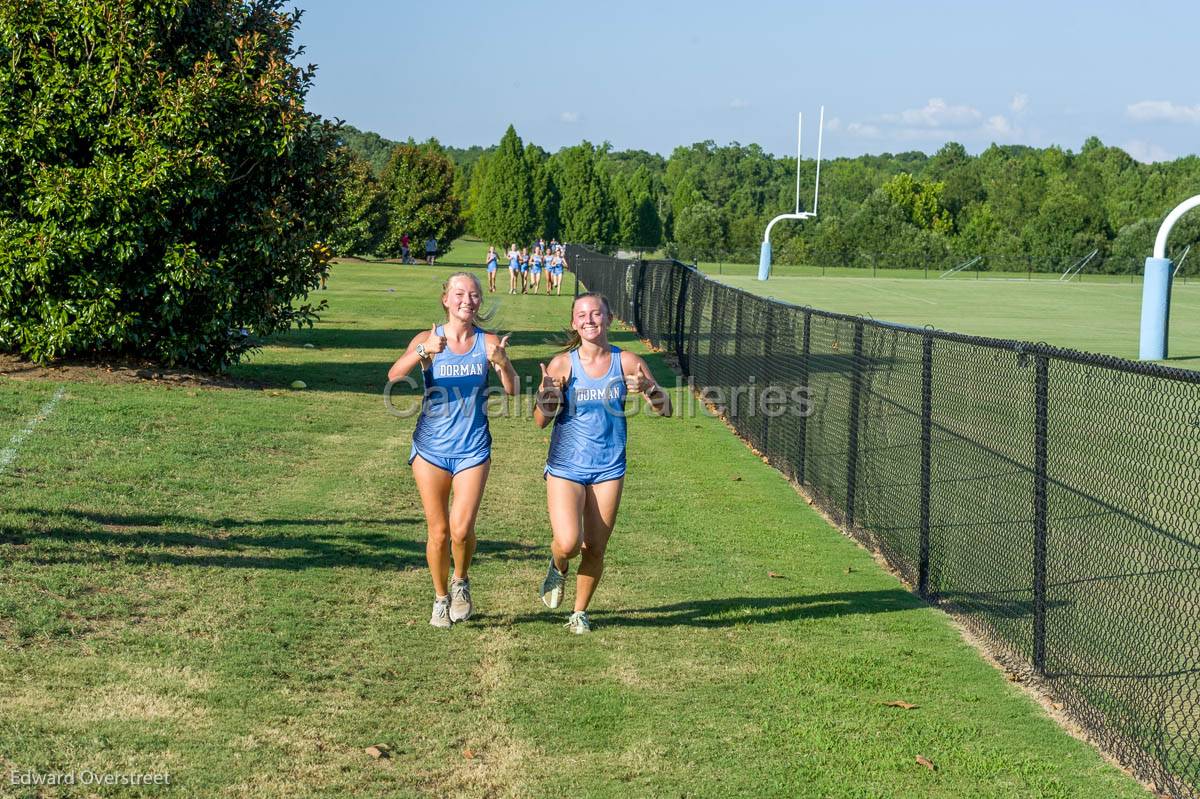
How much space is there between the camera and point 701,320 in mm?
21062

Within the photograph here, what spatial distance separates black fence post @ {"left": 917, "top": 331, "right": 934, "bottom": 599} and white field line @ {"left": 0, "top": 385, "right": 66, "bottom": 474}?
7.14 meters

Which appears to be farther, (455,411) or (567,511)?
(455,411)

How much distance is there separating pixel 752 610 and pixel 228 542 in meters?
3.60

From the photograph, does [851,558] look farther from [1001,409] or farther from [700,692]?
[700,692]

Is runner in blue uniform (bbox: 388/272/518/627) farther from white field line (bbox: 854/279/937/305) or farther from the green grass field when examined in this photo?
white field line (bbox: 854/279/937/305)

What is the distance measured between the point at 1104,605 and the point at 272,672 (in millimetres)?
4151

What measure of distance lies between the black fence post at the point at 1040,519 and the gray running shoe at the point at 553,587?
2521 millimetres

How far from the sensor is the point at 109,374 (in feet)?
56.7

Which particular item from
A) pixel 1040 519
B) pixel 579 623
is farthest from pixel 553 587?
pixel 1040 519

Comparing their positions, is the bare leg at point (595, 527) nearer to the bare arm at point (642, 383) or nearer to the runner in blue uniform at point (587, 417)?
the runner in blue uniform at point (587, 417)

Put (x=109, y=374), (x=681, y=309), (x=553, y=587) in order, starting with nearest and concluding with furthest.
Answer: (x=553, y=587)
(x=109, y=374)
(x=681, y=309)

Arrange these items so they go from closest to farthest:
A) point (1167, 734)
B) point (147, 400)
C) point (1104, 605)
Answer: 1. point (1167, 734)
2. point (1104, 605)
3. point (147, 400)

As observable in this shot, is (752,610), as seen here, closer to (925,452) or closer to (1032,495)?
(925,452)

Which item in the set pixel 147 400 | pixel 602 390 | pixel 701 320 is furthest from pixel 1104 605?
pixel 701 320
